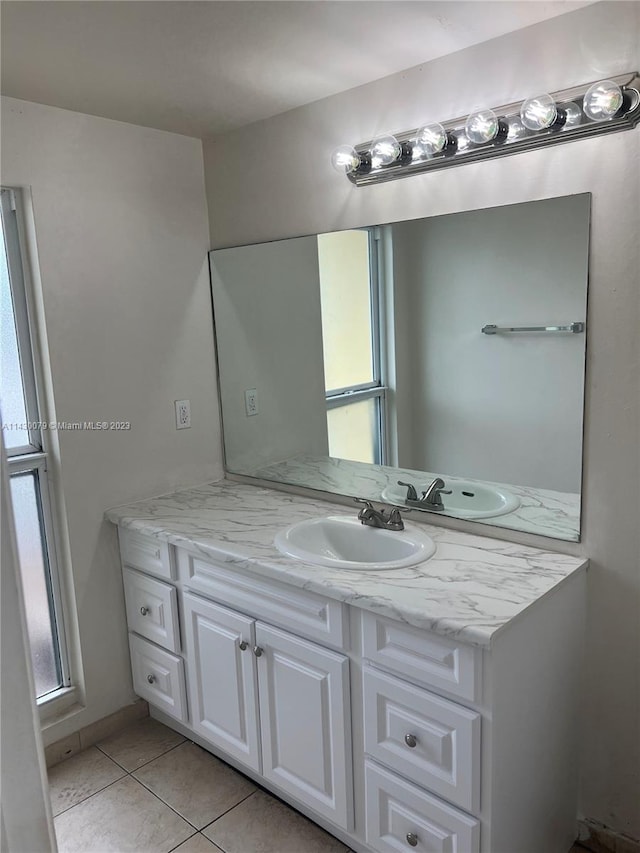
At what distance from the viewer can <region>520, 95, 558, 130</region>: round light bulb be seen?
1.59 metres

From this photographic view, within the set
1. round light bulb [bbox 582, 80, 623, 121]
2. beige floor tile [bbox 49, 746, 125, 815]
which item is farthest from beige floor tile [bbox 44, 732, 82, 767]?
round light bulb [bbox 582, 80, 623, 121]

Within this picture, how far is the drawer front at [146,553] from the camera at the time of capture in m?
2.23

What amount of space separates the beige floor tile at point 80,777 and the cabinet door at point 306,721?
2.10 feet

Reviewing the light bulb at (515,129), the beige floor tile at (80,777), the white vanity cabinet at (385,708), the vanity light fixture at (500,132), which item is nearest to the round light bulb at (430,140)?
the vanity light fixture at (500,132)

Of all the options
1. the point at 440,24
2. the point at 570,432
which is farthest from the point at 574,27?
the point at 570,432

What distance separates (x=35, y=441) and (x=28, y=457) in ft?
0.22

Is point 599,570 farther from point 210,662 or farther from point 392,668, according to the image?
point 210,662

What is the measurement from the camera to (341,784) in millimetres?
1776

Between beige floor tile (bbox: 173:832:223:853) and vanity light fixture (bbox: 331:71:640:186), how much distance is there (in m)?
2.04

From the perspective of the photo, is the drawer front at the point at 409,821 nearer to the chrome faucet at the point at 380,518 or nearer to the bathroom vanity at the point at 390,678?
the bathroom vanity at the point at 390,678

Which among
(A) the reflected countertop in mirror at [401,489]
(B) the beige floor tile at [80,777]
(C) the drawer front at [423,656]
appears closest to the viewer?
(C) the drawer front at [423,656]

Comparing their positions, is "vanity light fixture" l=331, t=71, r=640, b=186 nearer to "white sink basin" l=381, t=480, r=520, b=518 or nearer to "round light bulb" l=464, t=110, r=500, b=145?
"round light bulb" l=464, t=110, r=500, b=145

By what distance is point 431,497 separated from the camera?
2084mm

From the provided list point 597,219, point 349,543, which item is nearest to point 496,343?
point 597,219
